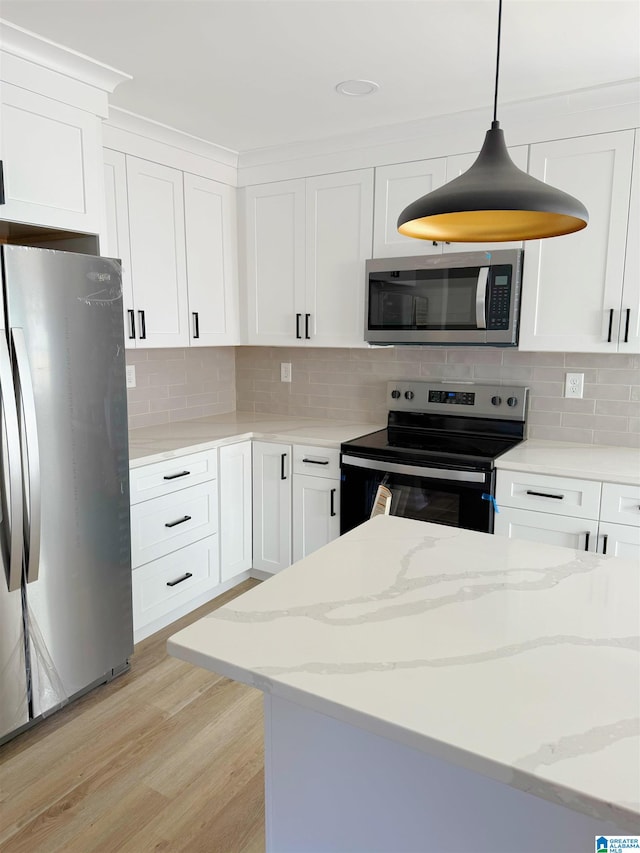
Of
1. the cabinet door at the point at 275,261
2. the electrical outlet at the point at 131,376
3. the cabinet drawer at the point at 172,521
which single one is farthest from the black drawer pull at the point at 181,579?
the cabinet door at the point at 275,261

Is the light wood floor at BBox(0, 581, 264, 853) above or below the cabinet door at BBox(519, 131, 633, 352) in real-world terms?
below

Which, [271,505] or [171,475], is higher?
[171,475]

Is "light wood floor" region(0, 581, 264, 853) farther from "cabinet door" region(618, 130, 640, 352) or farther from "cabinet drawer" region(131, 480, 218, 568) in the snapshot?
"cabinet door" region(618, 130, 640, 352)

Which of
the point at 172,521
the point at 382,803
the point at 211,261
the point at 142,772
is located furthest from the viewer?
the point at 211,261

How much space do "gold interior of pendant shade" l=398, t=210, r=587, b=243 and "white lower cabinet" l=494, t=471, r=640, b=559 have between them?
4.26 feet

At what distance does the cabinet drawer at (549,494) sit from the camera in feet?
8.13

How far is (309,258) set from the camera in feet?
11.0

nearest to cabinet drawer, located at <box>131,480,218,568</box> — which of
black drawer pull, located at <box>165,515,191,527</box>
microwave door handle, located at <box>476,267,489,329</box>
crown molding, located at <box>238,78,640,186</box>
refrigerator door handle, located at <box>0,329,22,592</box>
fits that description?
black drawer pull, located at <box>165,515,191,527</box>

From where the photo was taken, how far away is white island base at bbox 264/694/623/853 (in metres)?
0.99

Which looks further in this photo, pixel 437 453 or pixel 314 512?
pixel 314 512

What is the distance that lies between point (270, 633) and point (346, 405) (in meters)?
2.59

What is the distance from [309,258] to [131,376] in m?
1.18

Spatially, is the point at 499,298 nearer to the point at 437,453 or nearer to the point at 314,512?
the point at 437,453

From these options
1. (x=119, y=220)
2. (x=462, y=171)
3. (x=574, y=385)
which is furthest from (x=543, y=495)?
(x=119, y=220)
